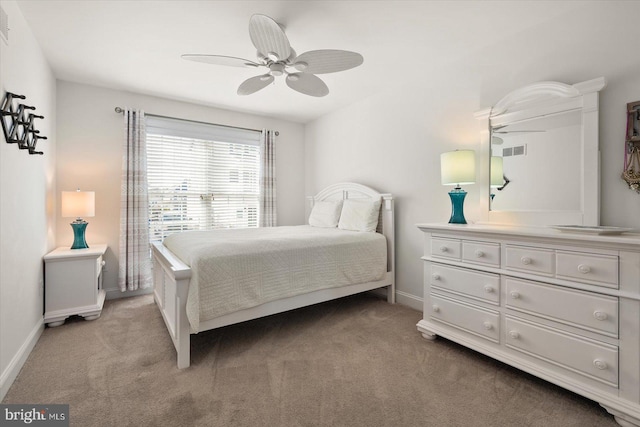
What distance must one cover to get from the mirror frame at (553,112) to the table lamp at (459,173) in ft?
0.51

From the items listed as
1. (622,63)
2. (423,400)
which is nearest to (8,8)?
(423,400)

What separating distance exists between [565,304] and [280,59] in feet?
7.79

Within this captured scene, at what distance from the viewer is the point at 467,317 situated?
2059mm

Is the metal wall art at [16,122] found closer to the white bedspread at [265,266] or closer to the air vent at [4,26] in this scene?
the air vent at [4,26]

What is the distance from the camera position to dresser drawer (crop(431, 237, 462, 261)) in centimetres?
215

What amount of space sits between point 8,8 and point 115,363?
2.42 metres

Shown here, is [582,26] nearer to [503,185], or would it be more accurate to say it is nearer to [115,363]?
[503,185]

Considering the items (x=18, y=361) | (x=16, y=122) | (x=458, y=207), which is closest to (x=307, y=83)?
(x=458, y=207)

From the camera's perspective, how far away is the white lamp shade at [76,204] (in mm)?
2824

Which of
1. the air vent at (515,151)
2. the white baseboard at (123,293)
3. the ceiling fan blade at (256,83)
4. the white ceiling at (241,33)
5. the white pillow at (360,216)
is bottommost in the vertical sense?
the white baseboard at (123,293)

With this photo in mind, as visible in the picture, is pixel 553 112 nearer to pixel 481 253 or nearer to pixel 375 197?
pixel 481 253

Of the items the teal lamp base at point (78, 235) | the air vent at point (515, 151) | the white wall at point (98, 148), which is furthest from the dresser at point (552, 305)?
the white wall at point (98, 148)

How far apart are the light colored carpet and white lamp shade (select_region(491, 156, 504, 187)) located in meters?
1.36

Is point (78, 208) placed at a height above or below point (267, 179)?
below
